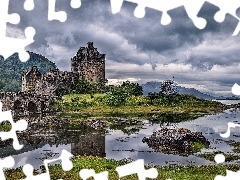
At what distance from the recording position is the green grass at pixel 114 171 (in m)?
25.7

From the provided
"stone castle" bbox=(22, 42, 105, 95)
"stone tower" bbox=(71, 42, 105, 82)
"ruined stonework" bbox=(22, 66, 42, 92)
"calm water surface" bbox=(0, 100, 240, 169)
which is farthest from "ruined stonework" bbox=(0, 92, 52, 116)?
"calm water surface" bbox=(0, 100, 240, 169)

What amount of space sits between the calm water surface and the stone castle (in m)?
57.0

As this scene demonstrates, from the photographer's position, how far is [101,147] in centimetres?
4431

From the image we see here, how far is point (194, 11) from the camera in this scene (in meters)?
11.2

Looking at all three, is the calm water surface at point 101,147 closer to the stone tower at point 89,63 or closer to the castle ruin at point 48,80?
the castle ruin at point 48,80

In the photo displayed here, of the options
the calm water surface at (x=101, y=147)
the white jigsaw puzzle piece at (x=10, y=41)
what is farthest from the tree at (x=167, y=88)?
the white jigsaw puzzle piece at (x=10, y=41)

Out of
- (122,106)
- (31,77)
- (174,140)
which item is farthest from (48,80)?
(174,140)

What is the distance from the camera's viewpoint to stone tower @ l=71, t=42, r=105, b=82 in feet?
412

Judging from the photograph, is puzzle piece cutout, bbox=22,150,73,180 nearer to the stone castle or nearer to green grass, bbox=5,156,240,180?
green grass, bbox=5,156,240,180

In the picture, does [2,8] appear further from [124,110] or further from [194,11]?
[124,110]

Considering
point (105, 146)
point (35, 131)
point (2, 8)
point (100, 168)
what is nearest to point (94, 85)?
point (35, 131)

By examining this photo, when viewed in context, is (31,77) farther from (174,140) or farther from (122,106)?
(174,140)

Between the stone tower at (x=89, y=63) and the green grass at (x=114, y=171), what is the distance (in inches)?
3652

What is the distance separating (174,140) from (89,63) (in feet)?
283
